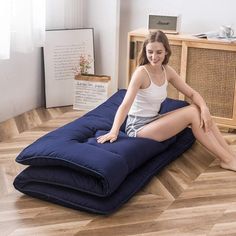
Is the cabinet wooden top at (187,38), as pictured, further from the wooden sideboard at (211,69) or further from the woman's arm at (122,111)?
the woman's arm at (122,111)

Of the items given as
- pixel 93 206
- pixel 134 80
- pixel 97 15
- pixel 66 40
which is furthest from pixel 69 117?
pixel 93 206

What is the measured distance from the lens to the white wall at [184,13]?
391 centimetres

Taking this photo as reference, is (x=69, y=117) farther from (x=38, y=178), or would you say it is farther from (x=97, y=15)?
(x=38, y=178)

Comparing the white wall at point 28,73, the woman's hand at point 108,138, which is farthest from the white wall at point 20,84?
the woman's hand at point 108,138

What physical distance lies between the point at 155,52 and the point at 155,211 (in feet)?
2.92

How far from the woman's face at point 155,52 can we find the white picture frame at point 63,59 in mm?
1411

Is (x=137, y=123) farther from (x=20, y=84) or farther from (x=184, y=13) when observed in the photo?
(x=184, y=13)

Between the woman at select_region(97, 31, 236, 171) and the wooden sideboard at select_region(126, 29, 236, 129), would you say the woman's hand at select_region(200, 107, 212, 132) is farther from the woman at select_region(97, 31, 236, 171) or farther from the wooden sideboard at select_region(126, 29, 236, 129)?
the wooden sideboard at select_region(126, 29, 236, 129)

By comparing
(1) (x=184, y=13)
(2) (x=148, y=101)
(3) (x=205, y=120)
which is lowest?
(3) (x=205, y=120)

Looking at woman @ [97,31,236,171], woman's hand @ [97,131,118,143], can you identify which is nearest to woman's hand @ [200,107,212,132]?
woman @ [97,31,236,171]

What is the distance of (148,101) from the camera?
2.88 meters

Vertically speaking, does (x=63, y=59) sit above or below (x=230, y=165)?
above

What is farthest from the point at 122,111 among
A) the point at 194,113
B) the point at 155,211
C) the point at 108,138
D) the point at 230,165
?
the point at 230,165

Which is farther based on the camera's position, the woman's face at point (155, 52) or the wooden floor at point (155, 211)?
the woman's face at point (155, 52)
